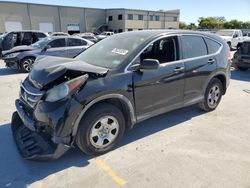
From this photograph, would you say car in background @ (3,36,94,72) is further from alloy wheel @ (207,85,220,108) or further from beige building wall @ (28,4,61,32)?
beige building wall @ (28,4,61,32)

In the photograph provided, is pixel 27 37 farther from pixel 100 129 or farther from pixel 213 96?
pixel 100 129

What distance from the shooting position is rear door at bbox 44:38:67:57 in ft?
31.1

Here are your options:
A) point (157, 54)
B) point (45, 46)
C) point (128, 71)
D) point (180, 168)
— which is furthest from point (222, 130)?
point (45, 46)

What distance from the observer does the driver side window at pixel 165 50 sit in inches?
154

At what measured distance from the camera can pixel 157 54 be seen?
4027mm

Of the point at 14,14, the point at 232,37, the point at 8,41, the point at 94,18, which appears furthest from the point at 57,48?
the point at 94,18

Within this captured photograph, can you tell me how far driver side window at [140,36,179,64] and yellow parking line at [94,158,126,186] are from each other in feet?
6.28

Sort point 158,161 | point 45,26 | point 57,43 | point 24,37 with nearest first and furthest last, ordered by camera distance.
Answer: point 158,161, point 57,43, point 24,37, point 45,26

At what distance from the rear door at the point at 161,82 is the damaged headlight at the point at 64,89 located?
896 mm

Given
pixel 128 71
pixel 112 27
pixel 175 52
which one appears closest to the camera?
pixel 128 71

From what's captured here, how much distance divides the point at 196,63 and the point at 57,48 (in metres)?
7.08

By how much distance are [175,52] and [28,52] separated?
740 centimetres

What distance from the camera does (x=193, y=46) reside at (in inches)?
168

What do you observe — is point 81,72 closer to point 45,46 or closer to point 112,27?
point 45,46
